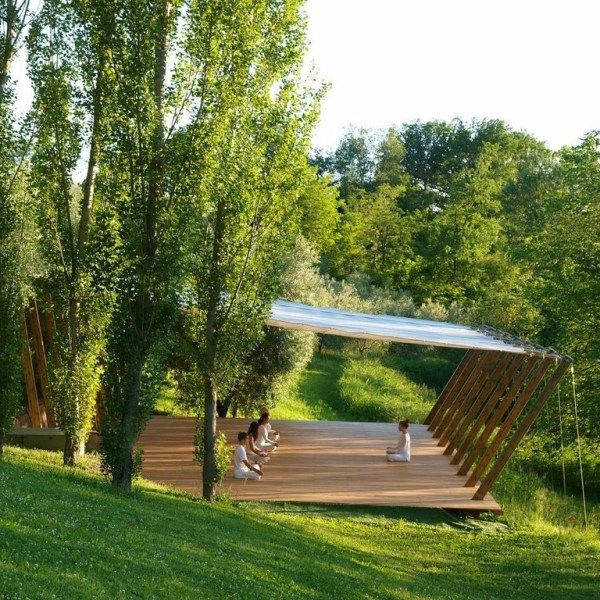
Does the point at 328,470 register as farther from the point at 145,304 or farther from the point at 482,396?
the point at 145,304

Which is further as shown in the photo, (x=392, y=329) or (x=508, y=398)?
(x=392, y=329)

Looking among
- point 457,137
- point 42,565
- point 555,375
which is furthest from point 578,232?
point 457,137

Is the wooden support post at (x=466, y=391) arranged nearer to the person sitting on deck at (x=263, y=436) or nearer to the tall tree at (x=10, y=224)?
the person sitting on deck at (x=263, y=436)

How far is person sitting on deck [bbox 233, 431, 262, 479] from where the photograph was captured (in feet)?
53.8

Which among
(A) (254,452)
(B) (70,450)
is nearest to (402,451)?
(A) (254,452)

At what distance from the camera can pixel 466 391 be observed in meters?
21.6

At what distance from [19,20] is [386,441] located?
11.3 meters

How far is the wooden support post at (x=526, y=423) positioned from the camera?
1591 cm

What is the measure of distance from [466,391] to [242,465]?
22.4 feet

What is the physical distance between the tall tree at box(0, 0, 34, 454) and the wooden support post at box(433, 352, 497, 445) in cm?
942

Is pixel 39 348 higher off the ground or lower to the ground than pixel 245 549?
higher

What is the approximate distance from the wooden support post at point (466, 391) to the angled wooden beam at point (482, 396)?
35cm

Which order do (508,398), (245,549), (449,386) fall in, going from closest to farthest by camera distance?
1. (245,549)
2. (508,398)
3. (449,386)

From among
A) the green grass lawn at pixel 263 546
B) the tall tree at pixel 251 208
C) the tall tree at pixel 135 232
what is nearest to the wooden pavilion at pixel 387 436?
the green grass lawn at pixel 263 546
